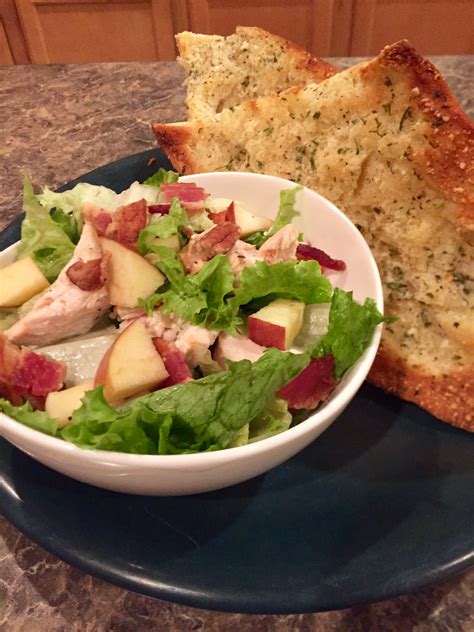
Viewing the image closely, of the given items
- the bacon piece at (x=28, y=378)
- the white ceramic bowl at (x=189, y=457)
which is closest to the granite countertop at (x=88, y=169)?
the white ceramic bowl at (x=189, y=457)

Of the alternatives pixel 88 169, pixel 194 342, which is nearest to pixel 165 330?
pixel 194 342

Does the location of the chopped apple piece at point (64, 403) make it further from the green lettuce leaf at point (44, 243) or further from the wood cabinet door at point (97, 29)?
the wood cabinet door at point (97, 29)

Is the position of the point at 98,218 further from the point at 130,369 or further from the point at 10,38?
the point at 10,38

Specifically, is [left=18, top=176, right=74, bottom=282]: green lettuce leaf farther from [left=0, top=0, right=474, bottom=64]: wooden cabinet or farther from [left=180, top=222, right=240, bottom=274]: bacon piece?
[left=0, top=0, right=474, bottom=64]: wooden cabinet

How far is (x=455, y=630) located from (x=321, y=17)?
142 inches

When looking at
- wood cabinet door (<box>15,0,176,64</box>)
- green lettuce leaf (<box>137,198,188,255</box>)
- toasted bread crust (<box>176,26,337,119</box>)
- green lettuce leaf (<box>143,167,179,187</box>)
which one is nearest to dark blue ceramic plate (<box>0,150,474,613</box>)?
green lettuce leaf (<box>137,198,188,255</box>)

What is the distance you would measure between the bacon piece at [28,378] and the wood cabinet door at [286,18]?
A: 10.9ft

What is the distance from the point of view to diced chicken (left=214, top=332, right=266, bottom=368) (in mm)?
1060

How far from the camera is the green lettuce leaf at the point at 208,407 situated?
3.02 feet

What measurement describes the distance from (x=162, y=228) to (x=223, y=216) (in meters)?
0.19

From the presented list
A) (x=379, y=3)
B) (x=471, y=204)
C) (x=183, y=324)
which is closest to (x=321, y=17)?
(x=379, y=3)

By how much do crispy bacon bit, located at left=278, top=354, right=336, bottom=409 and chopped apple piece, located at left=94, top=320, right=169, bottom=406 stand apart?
212 mm

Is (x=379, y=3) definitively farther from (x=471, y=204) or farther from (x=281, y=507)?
(x=281, y=507)

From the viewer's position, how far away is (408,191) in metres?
1.25
